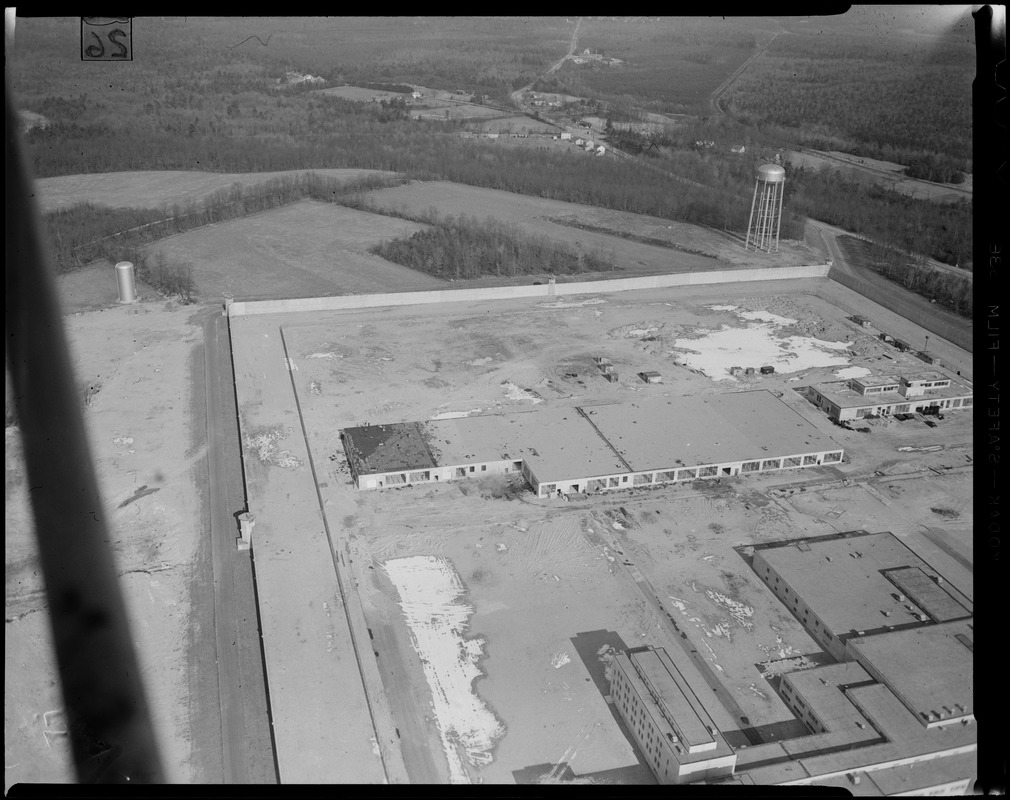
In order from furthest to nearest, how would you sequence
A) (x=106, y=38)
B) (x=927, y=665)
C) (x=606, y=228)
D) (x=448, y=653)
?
(x=606, y=228)
(x=448, y=653)
(x=927, y=665)
(x=106, y=38)

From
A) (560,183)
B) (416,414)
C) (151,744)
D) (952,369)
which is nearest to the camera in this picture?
(151,744)

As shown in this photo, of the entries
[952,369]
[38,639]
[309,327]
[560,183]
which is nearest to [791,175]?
[560,183]

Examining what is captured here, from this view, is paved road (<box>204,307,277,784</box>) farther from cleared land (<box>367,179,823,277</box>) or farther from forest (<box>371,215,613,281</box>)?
cleared land (<box>367,179,823,277</box>)

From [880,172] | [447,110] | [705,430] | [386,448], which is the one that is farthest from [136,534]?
[447,110]

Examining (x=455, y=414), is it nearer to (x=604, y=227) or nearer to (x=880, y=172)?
(x=604, y=227)

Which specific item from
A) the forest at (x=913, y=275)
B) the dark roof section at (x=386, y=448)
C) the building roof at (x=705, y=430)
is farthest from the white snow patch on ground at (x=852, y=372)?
the dark roof section at (x=386, y=448)

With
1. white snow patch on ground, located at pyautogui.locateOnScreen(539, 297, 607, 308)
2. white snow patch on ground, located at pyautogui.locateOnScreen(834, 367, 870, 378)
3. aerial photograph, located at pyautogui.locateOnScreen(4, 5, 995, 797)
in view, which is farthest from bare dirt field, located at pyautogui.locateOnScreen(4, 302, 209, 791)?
white snow patch on ground, located at pyautogui.locateOnScreen(834, 367, 870, 378)

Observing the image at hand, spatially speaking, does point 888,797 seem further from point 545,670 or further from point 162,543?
point 162,543
